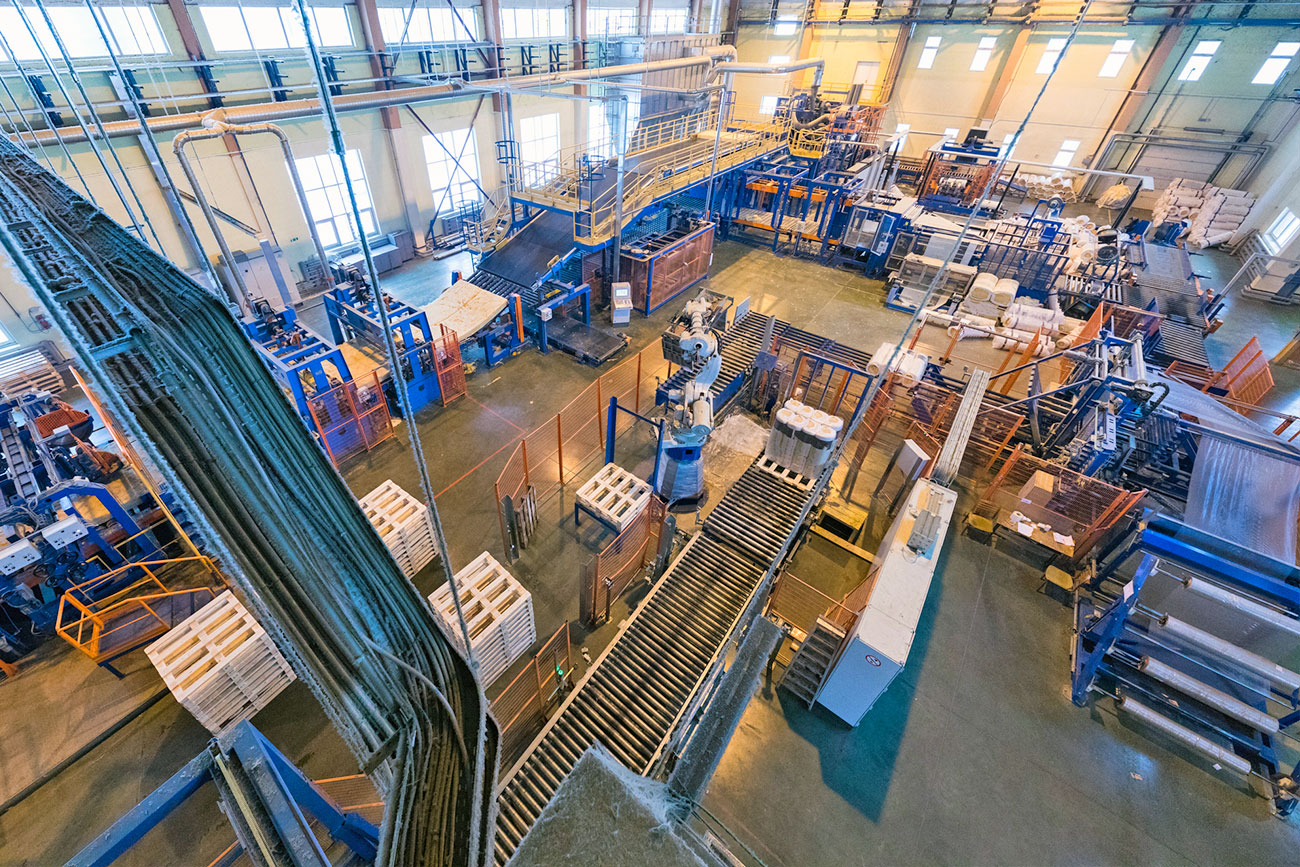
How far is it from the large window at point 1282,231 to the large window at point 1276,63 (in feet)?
18.7

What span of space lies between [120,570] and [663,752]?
781 centimetres

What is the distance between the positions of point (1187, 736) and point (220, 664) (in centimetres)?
1245

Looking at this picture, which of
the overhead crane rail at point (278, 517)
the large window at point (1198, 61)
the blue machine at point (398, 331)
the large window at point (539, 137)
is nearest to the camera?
the overhead crane rail at point (278, 517)

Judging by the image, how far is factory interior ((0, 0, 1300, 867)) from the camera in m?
3.17

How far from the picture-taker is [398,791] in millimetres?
2432

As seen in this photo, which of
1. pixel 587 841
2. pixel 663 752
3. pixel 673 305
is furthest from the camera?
pixel 673 305

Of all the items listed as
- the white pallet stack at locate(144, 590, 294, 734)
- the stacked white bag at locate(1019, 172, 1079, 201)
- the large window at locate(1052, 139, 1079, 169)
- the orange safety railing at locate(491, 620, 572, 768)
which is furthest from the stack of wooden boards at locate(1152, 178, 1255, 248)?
the white pallet stack at locate(144, 590, 294, 734)

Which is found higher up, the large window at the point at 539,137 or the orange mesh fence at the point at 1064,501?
the large window at the point at 539,137

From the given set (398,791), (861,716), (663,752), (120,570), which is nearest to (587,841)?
(398,791)

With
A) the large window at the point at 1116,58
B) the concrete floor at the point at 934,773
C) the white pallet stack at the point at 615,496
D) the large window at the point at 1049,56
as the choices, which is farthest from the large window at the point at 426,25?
the large window at the point at 1116,58

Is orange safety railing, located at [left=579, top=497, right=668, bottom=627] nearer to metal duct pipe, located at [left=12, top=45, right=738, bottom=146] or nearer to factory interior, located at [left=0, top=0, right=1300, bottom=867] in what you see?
factory interior, located at [left=0, top=0, right=1300, bottom=867]

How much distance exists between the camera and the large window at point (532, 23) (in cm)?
1684

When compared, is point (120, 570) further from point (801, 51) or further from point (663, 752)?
point (801, 51)

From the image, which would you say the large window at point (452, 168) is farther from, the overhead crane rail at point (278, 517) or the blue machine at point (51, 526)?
the overhead crane rail at point (278, 517)
